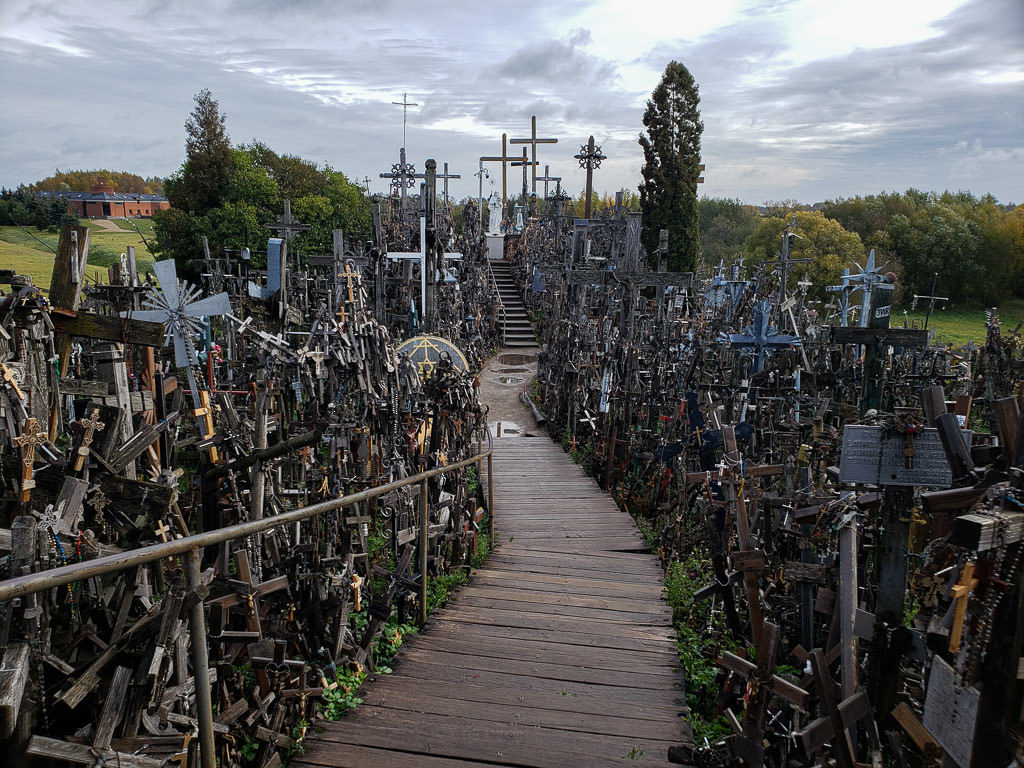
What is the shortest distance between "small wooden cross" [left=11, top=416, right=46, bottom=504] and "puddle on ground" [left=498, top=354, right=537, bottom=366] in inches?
657

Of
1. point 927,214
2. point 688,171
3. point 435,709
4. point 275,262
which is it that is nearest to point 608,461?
point 435,709

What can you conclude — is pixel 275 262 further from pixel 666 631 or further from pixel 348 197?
pixel 348 197

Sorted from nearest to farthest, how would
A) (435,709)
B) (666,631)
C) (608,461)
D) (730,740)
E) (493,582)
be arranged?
(730,740) < (435,709) < (666,631) < (493,582) < (608,461)

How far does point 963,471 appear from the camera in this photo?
256cm

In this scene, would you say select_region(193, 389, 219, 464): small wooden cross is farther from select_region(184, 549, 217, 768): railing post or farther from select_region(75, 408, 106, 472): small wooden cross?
select_region(184, 549, 217, 768): railing post

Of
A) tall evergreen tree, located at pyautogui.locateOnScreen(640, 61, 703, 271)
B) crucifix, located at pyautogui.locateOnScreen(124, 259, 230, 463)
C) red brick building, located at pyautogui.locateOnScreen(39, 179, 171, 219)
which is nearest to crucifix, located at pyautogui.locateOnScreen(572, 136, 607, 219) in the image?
tall evergreen tree, located at pyautogui.locateOnScreen(640, 61, 703, 271)

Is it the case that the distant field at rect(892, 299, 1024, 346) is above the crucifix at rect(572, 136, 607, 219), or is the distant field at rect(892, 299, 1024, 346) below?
below

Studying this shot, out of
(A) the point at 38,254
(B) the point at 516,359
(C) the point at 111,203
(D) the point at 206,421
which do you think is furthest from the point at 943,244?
(C) the point at 111,203

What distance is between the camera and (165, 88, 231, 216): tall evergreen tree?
26.5 meters

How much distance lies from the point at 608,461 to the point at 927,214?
38.6m

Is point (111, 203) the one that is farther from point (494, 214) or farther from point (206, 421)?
point (206, 421)

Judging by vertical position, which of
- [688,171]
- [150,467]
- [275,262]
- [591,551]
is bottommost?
[591,551]

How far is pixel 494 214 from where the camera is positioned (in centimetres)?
3366

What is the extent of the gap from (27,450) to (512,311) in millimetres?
21932
